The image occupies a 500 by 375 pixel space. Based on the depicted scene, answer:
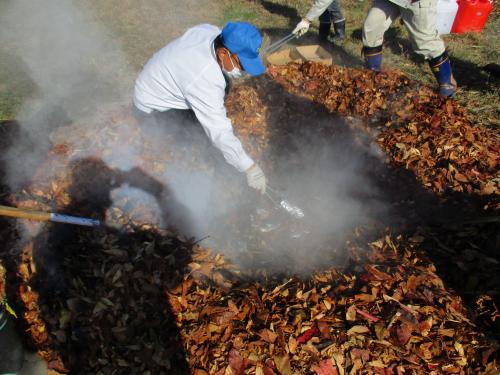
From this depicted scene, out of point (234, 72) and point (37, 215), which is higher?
point (234, 72)

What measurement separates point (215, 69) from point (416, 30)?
3.46 m

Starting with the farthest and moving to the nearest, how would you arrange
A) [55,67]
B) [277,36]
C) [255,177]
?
[277,36] < [55,67] < [255,177]

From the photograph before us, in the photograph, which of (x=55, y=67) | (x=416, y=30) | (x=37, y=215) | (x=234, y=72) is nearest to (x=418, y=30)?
(x=416, y=30)

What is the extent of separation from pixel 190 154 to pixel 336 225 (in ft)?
6.64

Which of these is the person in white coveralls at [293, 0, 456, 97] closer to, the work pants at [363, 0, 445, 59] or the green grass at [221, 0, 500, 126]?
the work pants at [363, 0, 445, 59]

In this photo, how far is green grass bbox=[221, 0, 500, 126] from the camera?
557cm

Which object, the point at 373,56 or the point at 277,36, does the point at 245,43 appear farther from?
the point at 277,36

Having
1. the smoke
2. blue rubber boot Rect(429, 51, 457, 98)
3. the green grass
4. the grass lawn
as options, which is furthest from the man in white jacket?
the green grass

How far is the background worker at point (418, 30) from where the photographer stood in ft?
15.9

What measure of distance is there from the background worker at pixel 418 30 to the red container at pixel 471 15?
286 cm

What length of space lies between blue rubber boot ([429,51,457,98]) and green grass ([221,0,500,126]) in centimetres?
33

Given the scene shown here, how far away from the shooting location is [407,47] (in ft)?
23.5

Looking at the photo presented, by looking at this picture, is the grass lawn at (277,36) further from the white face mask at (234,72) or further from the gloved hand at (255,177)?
the white face mask at (234,72)

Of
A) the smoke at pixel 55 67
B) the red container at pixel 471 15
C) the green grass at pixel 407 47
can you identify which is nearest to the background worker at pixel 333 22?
the green grass at pixel 407 47
